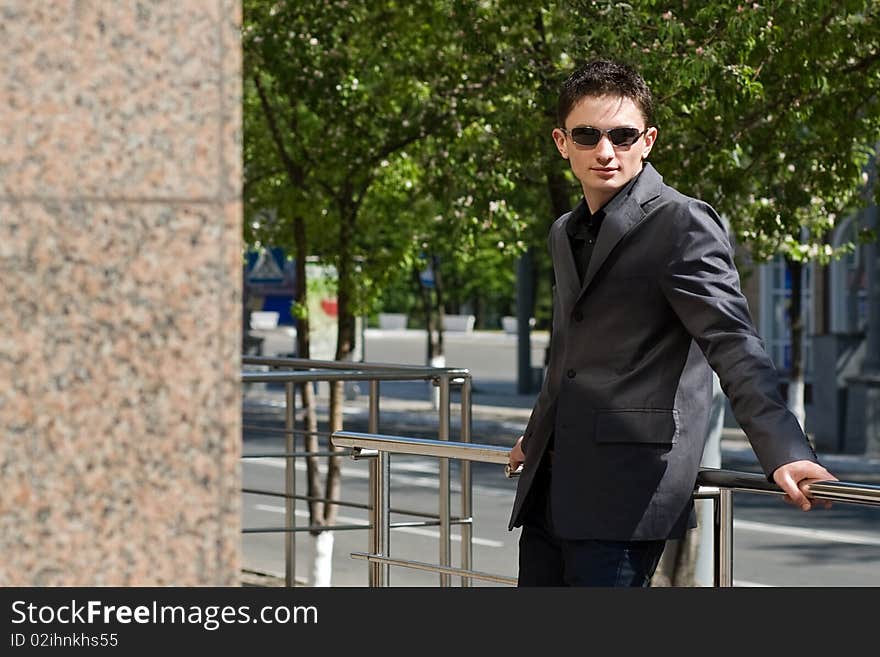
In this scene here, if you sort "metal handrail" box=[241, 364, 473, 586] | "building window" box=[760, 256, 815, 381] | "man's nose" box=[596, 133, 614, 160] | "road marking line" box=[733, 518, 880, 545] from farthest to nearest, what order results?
"building window" box=[760, 256, 815, 381], "road marking line" box=[733, 518, 880, 545], "metal handrail" box=[241, 364, 473, 586], "man's nose" box=[596, 133, 614, 160]

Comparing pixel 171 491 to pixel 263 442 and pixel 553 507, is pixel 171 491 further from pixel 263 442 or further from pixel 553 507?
pixel 263 442

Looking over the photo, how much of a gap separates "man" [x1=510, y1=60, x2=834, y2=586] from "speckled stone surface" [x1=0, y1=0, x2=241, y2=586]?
3.78 ft

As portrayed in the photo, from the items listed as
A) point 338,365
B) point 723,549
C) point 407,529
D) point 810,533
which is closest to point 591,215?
point 723,549

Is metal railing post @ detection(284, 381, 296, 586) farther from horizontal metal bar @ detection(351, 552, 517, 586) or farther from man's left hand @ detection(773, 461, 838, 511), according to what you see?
man's left hand @ detection(773, 461, 838, 511)

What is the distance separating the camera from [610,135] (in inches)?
138

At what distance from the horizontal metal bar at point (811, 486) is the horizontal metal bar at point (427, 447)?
2.27ft

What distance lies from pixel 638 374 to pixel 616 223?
1.02 ft

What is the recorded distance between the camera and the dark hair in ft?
11.7

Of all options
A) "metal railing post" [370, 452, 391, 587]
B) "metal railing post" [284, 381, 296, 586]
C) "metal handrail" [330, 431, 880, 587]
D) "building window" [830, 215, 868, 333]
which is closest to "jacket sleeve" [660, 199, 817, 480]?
"metal handrail" [330, 431, 880, 587]

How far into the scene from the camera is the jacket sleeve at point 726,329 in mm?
3148

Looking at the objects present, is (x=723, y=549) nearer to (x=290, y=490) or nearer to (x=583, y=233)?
(x=583, y=233)

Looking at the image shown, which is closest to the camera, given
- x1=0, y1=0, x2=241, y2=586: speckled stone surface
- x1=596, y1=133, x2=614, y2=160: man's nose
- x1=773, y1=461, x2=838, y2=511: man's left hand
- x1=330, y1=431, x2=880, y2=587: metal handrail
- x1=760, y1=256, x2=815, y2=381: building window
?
x1=0, y1=0, x2=241, y2=586: speckled stone surface
